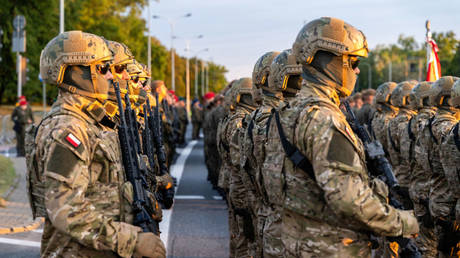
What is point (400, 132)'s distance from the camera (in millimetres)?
8633

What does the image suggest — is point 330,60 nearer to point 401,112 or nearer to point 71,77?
point 71,77

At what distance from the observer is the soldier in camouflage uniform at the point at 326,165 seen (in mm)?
3390

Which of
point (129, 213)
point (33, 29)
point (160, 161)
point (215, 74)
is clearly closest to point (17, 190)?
point (160, 161)

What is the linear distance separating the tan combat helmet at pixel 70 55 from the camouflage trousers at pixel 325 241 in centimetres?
155

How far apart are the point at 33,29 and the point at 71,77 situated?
34083mm

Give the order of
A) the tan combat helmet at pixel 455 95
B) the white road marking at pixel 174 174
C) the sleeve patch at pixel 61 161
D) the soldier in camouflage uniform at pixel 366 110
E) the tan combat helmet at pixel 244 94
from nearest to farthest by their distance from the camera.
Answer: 1. the sleeve patch at pixel 61 161
2. the tan combat helmet at pixel 455 95
3. the tan combat helmet at pixel 244 94
4. the white road marking at pixel 174 174
5. the soldier in camouflage uniform at pixel 366 110

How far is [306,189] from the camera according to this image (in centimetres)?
364

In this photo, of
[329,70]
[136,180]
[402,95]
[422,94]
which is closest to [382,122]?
[402,95]

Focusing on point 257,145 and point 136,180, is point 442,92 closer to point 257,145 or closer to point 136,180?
point 257,145

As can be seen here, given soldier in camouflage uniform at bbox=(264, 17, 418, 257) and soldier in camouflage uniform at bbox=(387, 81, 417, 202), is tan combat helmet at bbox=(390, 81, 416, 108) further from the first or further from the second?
soldier in camouflage uniform at bbox=(264, 17, 418, 257)

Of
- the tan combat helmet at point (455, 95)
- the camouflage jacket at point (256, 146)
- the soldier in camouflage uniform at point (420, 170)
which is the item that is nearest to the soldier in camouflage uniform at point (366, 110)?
the soldier in camouflage uniform at point (420, 170)

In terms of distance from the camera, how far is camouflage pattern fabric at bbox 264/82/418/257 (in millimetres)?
3381

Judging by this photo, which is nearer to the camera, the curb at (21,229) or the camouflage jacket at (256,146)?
the camouflage jacket at (256,146)

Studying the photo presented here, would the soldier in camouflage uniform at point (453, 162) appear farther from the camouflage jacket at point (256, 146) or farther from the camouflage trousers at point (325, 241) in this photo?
the camouflage trousers at point (325, 241)
